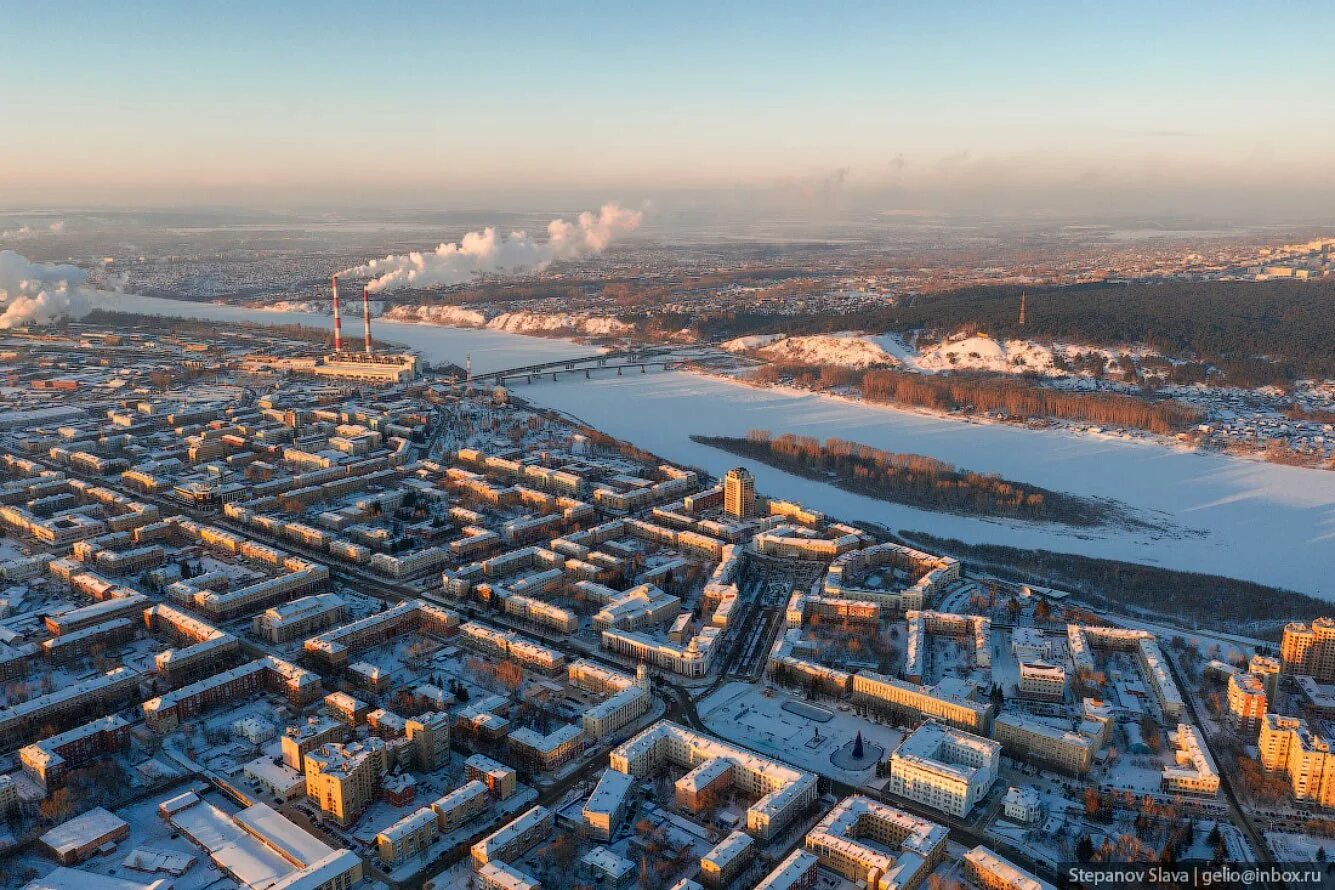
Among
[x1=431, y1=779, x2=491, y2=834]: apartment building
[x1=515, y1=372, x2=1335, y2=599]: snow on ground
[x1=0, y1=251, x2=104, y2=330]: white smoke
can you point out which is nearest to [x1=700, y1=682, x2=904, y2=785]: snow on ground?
[x1=431, y1=779, x2=491, y2=834]: apartment building

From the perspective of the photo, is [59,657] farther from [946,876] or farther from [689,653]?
[946,876]

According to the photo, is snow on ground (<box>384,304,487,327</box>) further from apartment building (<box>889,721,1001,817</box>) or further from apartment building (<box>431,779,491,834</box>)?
apartment building (<box>889,721,1001,817</box>)

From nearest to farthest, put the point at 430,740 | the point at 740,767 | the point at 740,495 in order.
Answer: the point at 740,767 < the point at 430,740 < the point at 740,495

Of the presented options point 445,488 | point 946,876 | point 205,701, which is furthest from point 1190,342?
point 205,701

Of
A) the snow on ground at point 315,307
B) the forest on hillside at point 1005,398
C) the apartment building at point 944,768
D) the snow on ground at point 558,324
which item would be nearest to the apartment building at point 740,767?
the apartment building at point 944,768

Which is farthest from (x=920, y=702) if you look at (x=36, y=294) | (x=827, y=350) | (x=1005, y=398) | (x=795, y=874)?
(x=36, y=294)

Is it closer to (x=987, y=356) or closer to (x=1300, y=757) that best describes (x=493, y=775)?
(x=1300, y=757)

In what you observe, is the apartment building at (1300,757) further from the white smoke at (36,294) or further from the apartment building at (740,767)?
the white smoke at (36,294)
